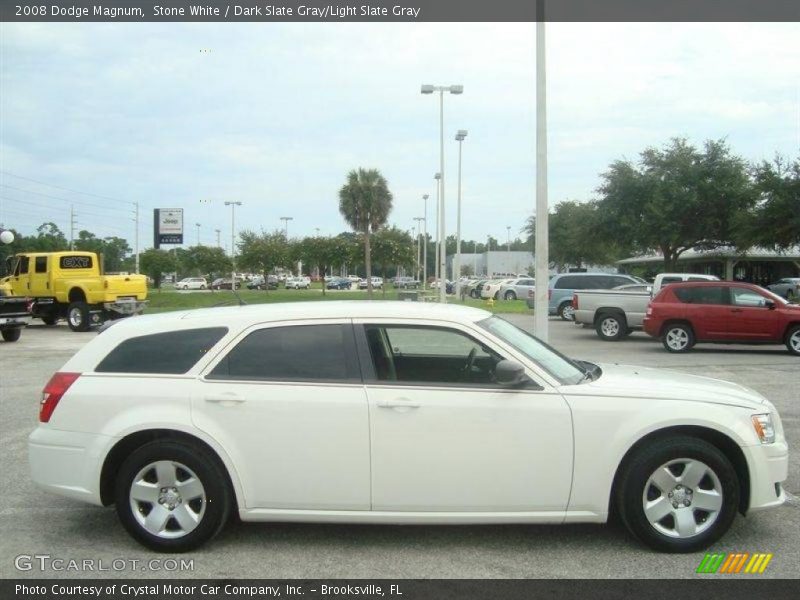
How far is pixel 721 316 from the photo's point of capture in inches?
637

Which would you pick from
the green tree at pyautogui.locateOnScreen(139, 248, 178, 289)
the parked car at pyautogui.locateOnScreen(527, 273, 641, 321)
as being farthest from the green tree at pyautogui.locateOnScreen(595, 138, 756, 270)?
the green tree at pyautogui.locateOnScreen(139, 248, 178, 289)

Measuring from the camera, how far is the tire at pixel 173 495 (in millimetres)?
4496

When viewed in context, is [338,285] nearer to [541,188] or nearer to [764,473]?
[541,188]

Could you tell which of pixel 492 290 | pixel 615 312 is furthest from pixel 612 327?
pixel 492 290

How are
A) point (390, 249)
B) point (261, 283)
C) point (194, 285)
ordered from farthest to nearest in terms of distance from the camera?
point (194, 285) < point (261, 283) < point (390, 249)

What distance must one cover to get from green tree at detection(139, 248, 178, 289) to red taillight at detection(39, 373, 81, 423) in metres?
60.0

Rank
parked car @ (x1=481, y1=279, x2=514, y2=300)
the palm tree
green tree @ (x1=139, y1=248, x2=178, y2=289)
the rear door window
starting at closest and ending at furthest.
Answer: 1. the rear door window
2. parked car @ (x1=481, y1=279, x2=514, y2=300)
3. the palm tree
4. green tree @ (x1=139, y1=248, x2=178, y2=289)

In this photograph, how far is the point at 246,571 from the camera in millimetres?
4281

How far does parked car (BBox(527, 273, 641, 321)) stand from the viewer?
82.4 ft

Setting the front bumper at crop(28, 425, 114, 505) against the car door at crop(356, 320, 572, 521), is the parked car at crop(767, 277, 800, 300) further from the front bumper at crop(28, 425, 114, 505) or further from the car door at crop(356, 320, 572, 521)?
the front bumper at crop(28, 425, 114, 505)

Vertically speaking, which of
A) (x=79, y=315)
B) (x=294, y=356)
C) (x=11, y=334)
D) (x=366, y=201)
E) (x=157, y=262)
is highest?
(x=366, y=201)

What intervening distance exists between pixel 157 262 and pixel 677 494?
6181 cm

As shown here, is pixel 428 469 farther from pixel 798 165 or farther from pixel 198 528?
pixel 798 165

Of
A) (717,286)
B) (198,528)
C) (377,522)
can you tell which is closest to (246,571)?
(198,528)
